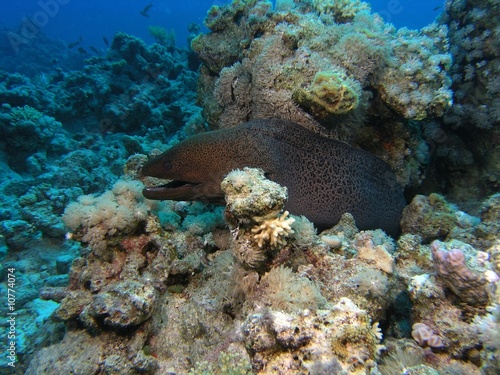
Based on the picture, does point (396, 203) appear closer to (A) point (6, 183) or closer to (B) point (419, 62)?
(B) point (419, 62)

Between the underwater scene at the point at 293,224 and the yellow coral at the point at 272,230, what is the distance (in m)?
0.01

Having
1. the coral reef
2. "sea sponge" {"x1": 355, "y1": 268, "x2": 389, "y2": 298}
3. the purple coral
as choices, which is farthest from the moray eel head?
the purple coral

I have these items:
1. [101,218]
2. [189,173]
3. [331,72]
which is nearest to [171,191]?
[189,173]

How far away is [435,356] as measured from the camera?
6.58 ft

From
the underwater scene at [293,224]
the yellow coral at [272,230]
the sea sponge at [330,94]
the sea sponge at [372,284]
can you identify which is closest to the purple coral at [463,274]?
the underwater scene at [293,224]

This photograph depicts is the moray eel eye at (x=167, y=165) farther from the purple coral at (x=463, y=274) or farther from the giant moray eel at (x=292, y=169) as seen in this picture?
the purple coral at (x=463, y=274)

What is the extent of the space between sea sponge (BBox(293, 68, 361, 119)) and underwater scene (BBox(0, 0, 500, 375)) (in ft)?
0.07

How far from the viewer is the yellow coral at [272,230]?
2162mm

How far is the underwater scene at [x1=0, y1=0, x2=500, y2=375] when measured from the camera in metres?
1.99

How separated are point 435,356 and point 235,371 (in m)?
1.31

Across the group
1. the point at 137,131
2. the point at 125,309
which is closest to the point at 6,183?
the point at 137,131

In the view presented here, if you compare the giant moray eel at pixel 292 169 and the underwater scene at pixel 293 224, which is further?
Result: the giant moray eel at pixel 292 169

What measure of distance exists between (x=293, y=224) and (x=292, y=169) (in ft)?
4.28

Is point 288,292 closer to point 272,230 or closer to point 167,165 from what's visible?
point 272,230
